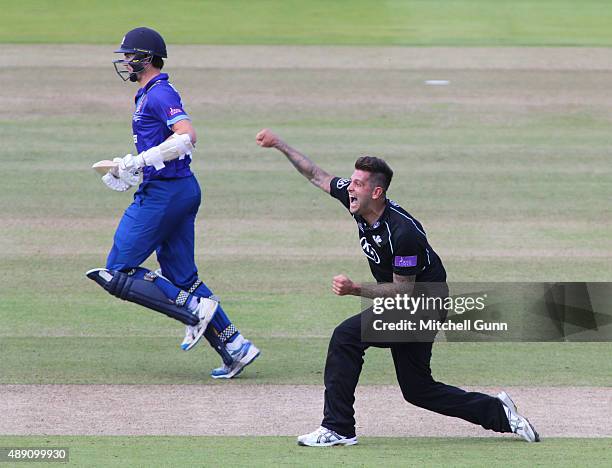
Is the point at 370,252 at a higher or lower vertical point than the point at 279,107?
lower

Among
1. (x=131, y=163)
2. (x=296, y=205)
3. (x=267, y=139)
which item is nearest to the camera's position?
(x=267, y=139)

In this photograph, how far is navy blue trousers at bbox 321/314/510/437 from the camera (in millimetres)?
7410

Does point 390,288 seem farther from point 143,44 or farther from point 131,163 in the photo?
point 143,44

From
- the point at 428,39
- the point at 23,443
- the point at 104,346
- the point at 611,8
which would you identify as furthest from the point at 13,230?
the point at 611,8

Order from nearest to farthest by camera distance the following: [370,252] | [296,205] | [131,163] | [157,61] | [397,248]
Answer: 1. [397,248]
2. [370,252]
3. [131,163]
4. [157,61]
5. [296,205]

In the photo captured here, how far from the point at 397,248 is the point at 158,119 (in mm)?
2354

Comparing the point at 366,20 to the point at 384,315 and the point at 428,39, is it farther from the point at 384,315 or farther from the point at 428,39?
the point at 384,315

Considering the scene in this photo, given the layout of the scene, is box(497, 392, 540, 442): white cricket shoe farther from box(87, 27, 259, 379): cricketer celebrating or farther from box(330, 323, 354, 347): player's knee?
box(87, 27, 259, 379): cricketer celebrating

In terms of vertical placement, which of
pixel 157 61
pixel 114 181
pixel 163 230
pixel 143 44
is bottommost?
pixel 163 230

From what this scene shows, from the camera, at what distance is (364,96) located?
19141 millimetres

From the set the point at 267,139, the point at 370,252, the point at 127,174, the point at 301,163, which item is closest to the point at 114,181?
the point at 127,174

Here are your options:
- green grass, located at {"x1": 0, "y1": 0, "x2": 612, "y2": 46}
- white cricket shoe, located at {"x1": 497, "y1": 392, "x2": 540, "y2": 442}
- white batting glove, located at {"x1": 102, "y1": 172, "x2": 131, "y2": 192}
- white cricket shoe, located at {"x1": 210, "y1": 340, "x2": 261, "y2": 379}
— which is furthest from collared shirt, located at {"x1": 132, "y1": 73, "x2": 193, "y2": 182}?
green grass, located at {"x1": 0, "y1": 0, "x2": 612, "y2": 46}

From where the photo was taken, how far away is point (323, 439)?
7.37 m

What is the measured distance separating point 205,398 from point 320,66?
1287 centimetres
